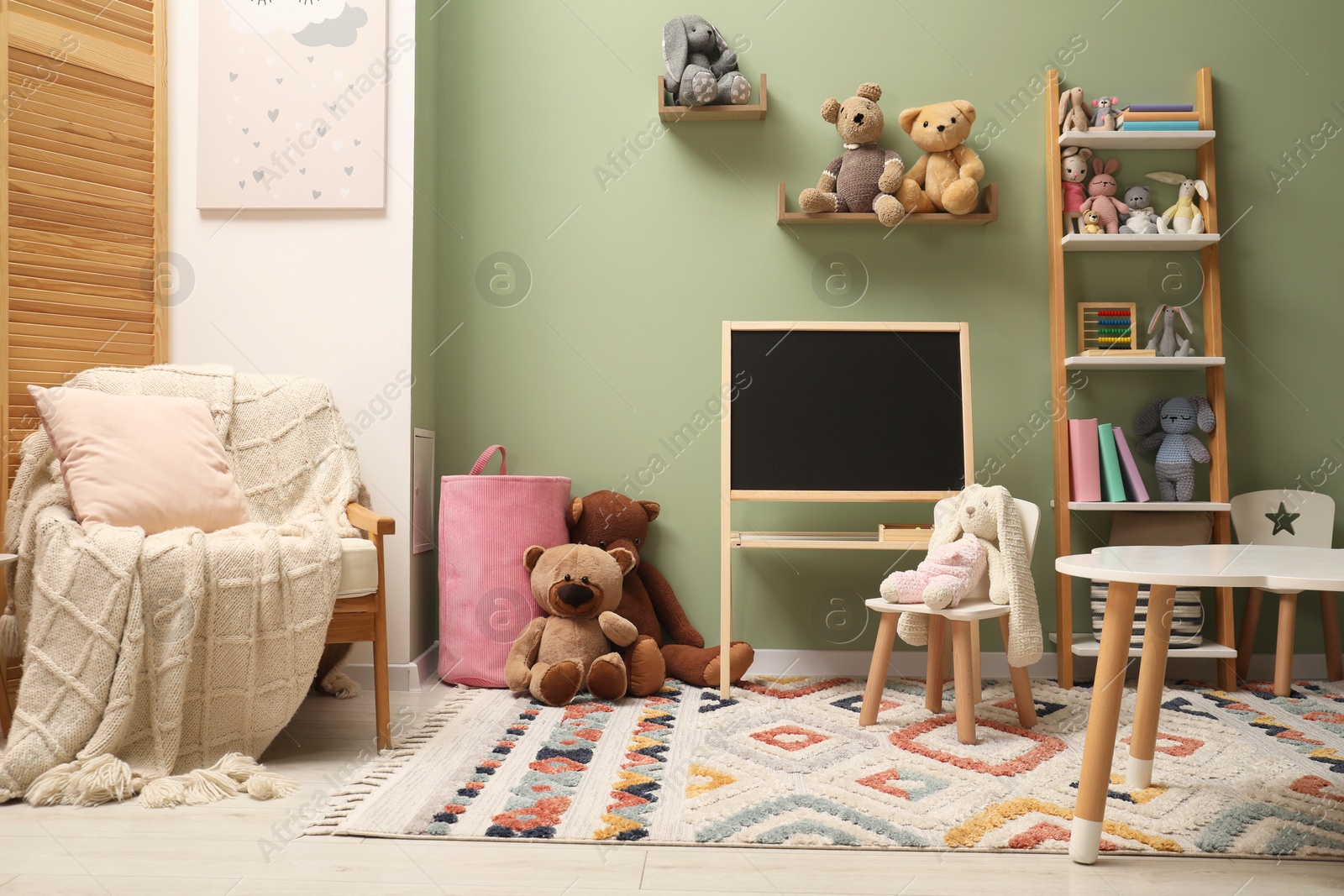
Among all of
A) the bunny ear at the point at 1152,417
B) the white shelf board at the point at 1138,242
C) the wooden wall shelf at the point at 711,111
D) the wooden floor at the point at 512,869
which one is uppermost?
the wooden wall shelf at the point at 711,111

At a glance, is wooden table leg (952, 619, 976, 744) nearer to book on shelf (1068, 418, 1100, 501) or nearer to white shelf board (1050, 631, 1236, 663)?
white shelf board (1050, 631, 1236, 663)

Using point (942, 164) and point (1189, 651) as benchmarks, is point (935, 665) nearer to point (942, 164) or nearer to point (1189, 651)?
point (1189, 651)

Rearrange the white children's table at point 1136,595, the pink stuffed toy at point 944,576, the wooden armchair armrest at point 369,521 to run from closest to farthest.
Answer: the white children's table at point 1136,595
the wooden armchair armrest at point 369,521
the pink stuffed toy at point 944,576

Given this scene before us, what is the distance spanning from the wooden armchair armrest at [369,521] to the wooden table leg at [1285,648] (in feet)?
7.87

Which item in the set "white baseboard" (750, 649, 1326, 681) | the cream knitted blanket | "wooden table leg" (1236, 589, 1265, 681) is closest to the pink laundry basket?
the cream knitted blanket

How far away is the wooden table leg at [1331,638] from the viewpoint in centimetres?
264

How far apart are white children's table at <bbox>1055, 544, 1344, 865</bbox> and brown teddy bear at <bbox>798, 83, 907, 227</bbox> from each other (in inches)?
57.1

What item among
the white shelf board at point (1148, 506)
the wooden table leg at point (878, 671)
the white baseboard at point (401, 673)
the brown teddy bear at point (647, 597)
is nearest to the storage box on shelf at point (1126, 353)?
the white shelf board at point (1148, 506)

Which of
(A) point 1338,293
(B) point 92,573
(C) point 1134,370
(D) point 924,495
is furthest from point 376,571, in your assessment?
(A) point 1338,293

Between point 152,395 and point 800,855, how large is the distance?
1.82m

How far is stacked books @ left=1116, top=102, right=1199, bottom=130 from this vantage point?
8.73 ft

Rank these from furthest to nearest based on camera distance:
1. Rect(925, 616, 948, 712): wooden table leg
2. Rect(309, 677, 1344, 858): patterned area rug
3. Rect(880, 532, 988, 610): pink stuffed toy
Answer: Rect(925, 616, 948, 712): wooden table leg, Rect(880, 532, 988, 610): pink stuffed toy, Rect(309, 677, 1344, 858): patterned area rug

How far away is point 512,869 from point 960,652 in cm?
114

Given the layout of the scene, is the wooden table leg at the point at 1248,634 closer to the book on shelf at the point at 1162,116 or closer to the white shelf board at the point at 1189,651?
the white shelf board at the point at 1189,651
